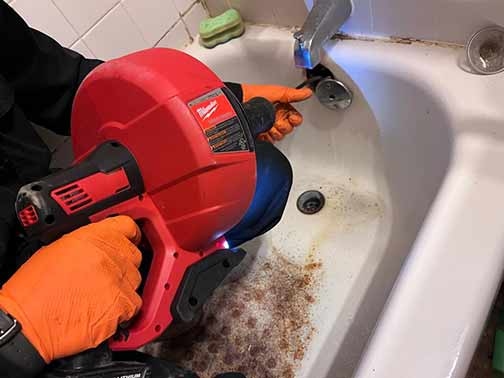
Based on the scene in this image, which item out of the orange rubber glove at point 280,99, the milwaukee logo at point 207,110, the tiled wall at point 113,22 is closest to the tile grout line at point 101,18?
the tiled wall at point 113,22

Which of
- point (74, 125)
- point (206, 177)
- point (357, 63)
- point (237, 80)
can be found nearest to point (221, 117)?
point (206, 177)

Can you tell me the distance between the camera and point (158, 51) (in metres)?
0.62

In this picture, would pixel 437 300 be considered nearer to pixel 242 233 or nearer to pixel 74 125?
pixel 242 233

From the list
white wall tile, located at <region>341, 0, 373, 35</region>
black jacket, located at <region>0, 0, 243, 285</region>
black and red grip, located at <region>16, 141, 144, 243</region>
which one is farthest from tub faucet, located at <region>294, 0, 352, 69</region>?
black and red grip, located at <region>16, 141, 144, 243</region>

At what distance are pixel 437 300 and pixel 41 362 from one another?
0.43m

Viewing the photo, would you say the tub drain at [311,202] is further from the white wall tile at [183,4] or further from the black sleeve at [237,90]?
the white wall tile at [183,4]

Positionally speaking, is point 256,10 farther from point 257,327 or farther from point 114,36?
point 257,327

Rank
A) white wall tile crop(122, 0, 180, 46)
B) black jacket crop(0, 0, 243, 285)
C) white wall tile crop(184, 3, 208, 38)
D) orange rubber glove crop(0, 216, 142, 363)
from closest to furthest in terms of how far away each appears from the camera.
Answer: orange rubber glove crop(0, 216, 142, 363)
black jacket crop(0, 0, 243, 285)
white wall tile crop(122, 0, 180, 46)
white wall tile crop(184, 3, 208, 38)

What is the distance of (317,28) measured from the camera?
76 centimetres

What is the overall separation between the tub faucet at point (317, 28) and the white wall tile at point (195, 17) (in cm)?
35

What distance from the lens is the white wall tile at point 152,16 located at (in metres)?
0.93

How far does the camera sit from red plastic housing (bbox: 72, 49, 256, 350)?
562mm

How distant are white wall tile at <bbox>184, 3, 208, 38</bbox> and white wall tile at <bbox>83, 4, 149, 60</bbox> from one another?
0.13 metres

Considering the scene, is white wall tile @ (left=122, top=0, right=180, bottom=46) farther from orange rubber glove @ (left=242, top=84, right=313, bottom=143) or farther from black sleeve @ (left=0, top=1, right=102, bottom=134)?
orange rubber glove @ (left=242, top=84, right=313, bottom=143)
